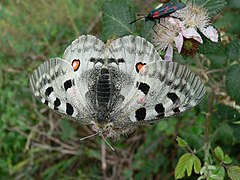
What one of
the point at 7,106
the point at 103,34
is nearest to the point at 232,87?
the point at 103,34

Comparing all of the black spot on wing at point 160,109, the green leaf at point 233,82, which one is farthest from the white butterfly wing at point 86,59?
the green leaf at point 233,82

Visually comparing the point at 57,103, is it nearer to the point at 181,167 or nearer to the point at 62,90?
the point at 62,90

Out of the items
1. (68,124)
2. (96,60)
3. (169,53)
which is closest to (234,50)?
(169,53)

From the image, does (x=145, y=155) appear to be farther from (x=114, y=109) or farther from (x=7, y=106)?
(x=114, y=109)

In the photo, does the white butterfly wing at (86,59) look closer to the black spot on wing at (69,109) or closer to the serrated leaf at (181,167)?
the black spot on wing at (69,109)

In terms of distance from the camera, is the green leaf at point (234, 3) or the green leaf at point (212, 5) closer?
the green leaf at point (212, 5)
